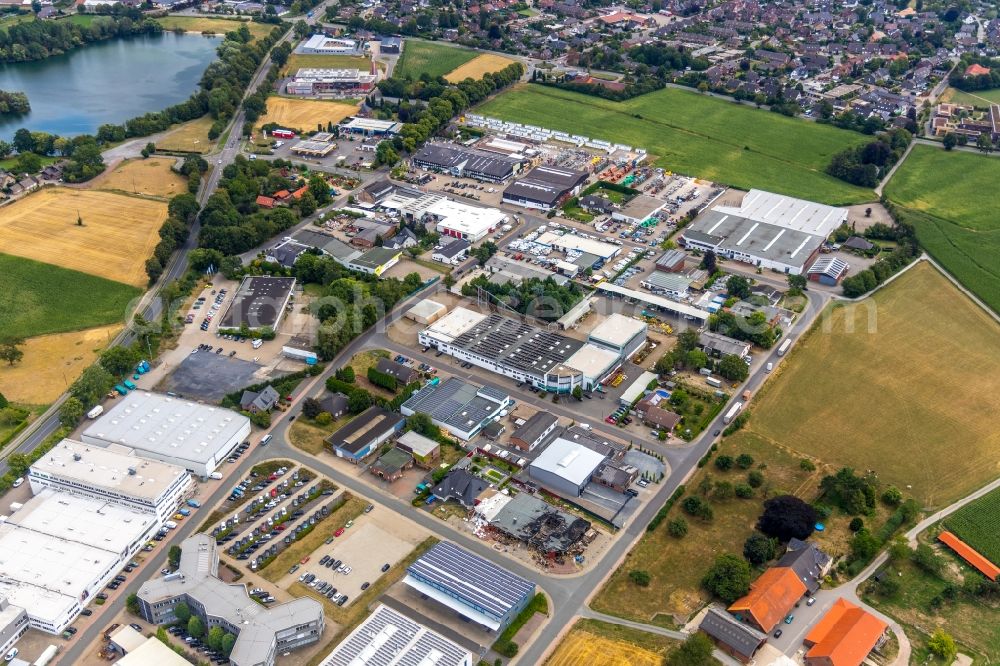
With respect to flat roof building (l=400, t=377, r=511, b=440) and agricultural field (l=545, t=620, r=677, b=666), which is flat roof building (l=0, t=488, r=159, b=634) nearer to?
flat roof building (l=400, t=377, r=511, b=440)

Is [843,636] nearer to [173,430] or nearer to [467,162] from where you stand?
[173,430]

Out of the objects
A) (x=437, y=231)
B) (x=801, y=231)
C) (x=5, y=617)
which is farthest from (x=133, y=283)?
(x=801, y=231)

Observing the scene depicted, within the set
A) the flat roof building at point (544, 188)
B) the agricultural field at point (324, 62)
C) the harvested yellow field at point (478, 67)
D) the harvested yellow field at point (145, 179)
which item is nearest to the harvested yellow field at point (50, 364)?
the harvested yellow field at point (145, 179)

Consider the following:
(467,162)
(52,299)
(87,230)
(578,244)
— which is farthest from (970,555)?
(87,230)

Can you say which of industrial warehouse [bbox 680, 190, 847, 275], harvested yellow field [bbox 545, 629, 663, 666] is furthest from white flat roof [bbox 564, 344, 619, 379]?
industrial warehouse [bbox 680, 190, 847, 275]

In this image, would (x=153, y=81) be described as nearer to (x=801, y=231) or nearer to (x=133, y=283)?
(x=133, y=283)

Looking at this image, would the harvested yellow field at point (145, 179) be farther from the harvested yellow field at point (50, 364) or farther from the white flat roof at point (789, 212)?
the white flat roof at point (789, 212)
